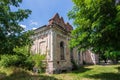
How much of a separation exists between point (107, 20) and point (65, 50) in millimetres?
10276

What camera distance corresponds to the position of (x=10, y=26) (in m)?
12.9

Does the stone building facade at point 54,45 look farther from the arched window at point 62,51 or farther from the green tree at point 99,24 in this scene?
the green tree at point 99,24

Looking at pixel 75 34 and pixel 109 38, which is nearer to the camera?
pixel 109 38

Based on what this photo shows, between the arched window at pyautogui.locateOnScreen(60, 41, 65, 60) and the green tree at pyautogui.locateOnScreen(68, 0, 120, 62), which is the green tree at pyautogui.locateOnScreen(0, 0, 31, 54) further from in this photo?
the arched window at pyautogui.locateOnScreen(60, 41, 65, 60)

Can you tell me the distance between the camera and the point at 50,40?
66.7 feet

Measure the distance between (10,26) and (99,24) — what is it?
6.97 metres

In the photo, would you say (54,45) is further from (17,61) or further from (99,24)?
(99,24)

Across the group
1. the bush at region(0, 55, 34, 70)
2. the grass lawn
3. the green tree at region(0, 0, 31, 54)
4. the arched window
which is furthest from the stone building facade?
the green tree at region(0, 0, 31, 54)

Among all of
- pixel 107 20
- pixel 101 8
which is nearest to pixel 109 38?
pixel 107 20

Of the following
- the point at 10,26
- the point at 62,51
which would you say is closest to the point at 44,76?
the point at 10,26

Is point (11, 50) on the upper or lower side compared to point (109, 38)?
lower

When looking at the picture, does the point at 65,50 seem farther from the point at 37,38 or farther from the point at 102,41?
the point at 102,41

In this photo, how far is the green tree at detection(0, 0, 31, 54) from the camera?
12.3 metres

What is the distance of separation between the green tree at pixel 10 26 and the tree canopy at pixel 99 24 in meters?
4.78
